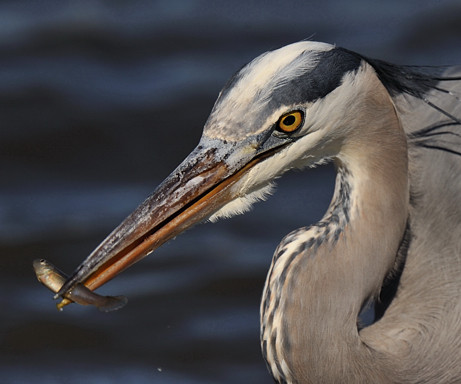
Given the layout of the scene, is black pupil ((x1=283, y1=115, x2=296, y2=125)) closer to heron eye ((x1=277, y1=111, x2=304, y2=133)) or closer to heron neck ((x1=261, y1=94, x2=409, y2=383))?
heron eye ((x1=277, y1=111, x2=304, y2=133))

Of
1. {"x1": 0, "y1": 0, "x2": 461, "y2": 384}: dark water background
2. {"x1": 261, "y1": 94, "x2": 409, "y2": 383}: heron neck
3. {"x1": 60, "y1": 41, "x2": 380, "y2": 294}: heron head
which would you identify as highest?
{"x1": 0, "y1": 0, "x2": 461, "y2": 384}: dark water background

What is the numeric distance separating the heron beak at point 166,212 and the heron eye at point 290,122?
0.34 ft

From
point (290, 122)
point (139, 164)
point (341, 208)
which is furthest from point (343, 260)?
point (139, 164)

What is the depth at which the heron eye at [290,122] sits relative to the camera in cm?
273

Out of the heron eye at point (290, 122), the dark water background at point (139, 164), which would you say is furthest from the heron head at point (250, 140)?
the dark water background at point (139, 164)

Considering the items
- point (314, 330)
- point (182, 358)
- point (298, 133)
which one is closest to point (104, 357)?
point (182, 358)

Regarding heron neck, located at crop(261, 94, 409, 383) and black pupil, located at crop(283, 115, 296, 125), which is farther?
heron neck, located at crop(261, 94, 409, 383)

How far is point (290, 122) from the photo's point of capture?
2740 mm

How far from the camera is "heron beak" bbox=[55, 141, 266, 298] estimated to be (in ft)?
9.07

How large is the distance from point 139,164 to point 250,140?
1940mm

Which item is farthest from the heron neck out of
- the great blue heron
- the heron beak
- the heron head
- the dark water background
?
the dark water background

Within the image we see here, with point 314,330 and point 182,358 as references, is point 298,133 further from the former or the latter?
point 182,358

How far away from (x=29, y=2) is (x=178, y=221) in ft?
9.20

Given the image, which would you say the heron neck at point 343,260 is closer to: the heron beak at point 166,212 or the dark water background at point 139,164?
the heron beak at point 166,212
